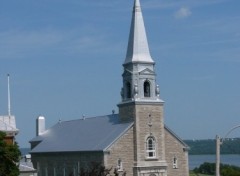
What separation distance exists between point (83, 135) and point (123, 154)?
8704mm

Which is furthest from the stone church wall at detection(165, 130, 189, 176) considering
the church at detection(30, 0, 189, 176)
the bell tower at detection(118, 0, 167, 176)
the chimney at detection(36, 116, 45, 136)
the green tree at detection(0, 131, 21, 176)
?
the chimney at detection(36, 116, 45, 136)

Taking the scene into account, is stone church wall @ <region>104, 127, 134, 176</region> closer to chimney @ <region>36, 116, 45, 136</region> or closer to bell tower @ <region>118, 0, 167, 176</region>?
bell tower @ <region>118, 0, 167, 176</region>

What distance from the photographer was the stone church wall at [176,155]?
62.4 meters

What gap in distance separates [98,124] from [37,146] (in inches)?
512

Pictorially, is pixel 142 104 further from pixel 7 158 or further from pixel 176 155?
pixel 7 158

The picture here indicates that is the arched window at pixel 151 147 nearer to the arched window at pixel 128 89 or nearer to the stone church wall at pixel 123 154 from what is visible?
the stone church wall at pixel 123 154

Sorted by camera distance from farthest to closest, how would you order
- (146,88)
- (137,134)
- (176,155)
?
1. (176,155)
2. (146,88)
3. (137,134)

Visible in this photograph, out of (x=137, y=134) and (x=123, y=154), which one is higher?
(x=137, y=134)

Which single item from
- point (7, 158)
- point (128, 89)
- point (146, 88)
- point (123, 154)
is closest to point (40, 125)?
point (128, 89)

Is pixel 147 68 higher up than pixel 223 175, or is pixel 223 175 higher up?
pixel 147 68

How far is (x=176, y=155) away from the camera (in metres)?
63.0

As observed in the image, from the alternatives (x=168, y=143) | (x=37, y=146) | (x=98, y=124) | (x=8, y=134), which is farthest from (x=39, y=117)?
(x=8, y=134)

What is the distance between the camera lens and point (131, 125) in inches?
2373

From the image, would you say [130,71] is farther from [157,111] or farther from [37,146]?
[37,146]
